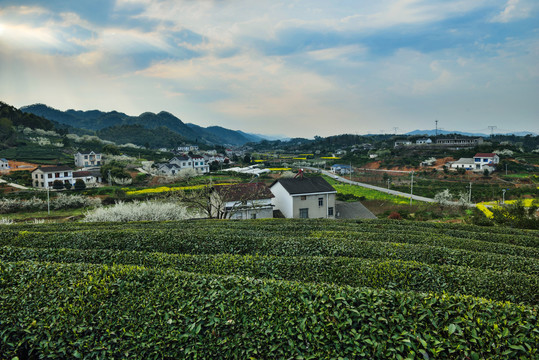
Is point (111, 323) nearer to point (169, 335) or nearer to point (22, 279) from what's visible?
point (169, 335)

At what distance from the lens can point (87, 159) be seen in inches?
2928

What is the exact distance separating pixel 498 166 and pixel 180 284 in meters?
82.2

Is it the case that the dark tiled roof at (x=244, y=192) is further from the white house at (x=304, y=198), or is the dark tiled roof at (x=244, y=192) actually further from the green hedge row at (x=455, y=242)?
the green hedge row at (x=455, y=242)

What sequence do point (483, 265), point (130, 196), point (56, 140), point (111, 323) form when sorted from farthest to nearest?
point (56, 140) → point (130, 196) → point (483, 265) → point (111, 323)

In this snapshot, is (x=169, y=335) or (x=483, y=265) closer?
(x=169, y=335)

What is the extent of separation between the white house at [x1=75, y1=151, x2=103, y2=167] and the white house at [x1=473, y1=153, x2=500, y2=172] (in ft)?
323

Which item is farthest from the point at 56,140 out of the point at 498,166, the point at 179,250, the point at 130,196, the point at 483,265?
the point at 498,166

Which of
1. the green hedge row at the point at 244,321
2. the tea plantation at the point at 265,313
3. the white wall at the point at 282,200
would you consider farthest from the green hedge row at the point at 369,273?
the white wall at the point at 282,200

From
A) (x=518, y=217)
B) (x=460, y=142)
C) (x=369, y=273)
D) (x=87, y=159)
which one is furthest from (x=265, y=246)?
(x=460, y=142)

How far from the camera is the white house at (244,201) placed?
26.7 m

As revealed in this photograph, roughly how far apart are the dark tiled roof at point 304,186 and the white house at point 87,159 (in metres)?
65.8

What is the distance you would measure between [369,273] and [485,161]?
81.8 metres

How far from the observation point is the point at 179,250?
931 cm

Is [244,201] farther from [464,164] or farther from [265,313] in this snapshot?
[464,164]
